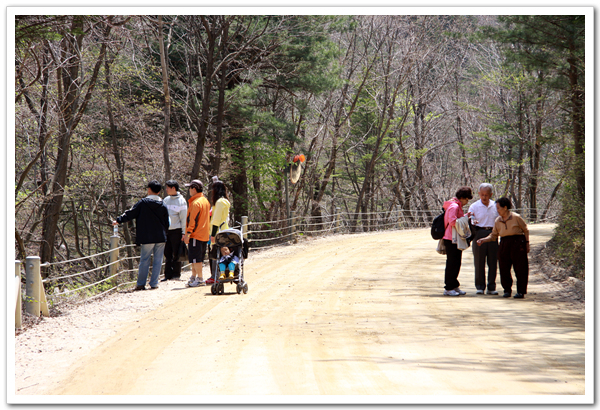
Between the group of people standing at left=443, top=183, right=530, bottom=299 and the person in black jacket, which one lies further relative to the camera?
the person in black jacket

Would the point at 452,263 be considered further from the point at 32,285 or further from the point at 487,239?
the point at 32,285

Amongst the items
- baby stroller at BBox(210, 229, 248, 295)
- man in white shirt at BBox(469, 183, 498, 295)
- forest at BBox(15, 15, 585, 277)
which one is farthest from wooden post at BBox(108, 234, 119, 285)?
man in white shirt at BBox(469, 183, 498, 295)

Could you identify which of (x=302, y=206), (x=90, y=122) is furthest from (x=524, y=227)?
(x=302, y=206)

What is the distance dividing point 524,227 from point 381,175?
29.0m

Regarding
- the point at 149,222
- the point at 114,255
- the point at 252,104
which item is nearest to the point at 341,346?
the point at 149,222

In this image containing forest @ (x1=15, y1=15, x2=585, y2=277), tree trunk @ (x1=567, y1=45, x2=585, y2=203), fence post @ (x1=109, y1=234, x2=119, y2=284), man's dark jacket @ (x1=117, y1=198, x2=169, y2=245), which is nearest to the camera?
man's dark jacket @ (x1=117, y1=198, x2=169, y2=245)

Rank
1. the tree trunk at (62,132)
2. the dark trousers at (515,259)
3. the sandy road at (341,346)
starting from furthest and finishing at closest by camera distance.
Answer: the tree trunk at (62,132) → the dark trousers at (515,259) → the sandy road at (341,346)

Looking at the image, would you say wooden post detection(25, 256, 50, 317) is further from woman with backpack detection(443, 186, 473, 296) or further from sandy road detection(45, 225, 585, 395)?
woman with backpack detection(443, 186, 473, 296)

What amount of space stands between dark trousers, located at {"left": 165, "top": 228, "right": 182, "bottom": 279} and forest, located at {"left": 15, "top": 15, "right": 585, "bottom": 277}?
342cm

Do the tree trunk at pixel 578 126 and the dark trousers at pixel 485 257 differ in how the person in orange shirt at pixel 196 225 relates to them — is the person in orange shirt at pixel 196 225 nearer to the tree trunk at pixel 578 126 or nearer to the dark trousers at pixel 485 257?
the dark trousers at pixel 485 257

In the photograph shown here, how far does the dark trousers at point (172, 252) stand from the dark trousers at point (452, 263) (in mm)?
4677

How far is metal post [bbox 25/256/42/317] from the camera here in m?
6.63

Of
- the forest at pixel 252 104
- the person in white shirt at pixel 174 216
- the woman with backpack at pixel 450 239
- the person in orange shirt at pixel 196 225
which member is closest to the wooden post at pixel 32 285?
the forest at pixel 252 104

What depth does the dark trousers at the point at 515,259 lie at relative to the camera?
27.0 ft
